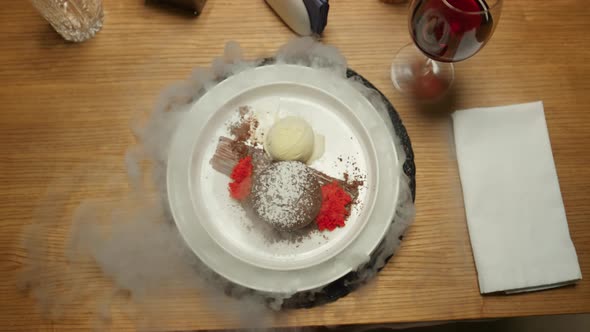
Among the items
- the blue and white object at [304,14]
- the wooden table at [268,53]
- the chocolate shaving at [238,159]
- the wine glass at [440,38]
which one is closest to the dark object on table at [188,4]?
the wooden table at [268,53]

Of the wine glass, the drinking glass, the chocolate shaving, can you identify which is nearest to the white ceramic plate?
the chocolate shaving

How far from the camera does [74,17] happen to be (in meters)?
0.84

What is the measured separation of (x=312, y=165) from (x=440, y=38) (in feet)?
0.97

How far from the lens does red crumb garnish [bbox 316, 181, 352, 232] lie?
29.5 inches

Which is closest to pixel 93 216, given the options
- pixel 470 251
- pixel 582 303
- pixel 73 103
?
pixel 73 103

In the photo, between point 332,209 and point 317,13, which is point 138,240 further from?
point 317,13

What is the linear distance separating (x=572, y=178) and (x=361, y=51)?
1.44 ft

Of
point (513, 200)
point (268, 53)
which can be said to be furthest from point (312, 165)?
point (513, 200)

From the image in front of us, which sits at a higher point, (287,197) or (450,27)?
(450,27)

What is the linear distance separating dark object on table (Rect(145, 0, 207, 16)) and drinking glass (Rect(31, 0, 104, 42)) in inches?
4.0

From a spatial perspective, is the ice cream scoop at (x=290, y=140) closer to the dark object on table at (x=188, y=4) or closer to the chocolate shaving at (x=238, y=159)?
the chocolate shaving at (x=238, y=159)

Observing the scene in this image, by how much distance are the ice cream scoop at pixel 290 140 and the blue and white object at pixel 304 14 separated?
0.17m

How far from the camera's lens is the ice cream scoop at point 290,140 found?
0.76 metres

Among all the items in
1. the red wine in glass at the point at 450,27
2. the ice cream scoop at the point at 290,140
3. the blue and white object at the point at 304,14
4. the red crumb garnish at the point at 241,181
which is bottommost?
the red crumb garnish at the point at 241,181
